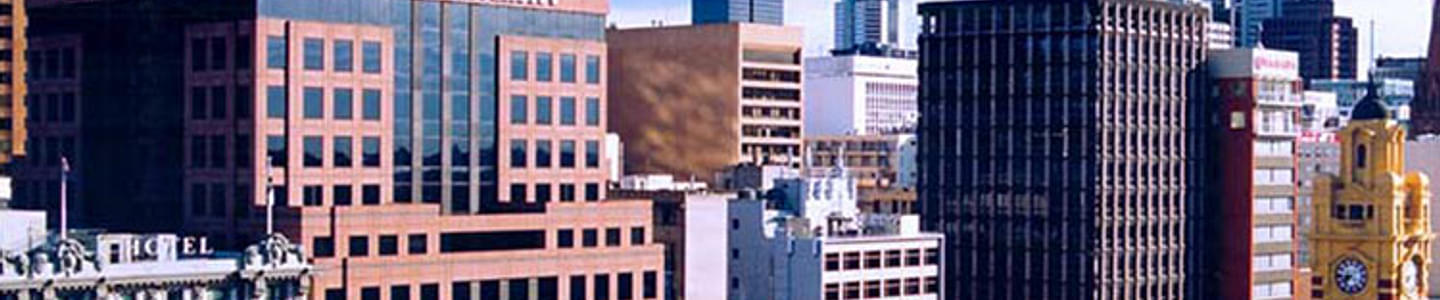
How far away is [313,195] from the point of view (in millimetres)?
167625

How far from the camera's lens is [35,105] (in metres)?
183

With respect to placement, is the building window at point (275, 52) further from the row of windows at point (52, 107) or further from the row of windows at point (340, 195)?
the row of windows at point (52, 107)

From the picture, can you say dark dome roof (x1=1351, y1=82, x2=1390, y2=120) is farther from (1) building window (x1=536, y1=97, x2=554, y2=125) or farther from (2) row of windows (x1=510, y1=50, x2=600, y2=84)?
(1) building window (x1=536, y1=97, x2=554, y2=125)

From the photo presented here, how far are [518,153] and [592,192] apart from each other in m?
7.81

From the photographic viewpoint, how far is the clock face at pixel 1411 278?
152875 millimetres

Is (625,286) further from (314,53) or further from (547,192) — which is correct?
(314,53)

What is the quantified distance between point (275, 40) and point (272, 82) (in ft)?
8.18

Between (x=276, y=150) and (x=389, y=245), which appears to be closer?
(x=276, y=150)

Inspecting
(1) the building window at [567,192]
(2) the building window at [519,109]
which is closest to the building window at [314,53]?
(2) the building window at [519,109]

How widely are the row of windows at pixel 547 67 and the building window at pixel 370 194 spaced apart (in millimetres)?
13583

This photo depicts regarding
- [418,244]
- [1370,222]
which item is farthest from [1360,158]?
[418,244]

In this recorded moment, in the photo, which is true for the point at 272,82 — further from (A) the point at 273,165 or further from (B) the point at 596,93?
(B) the point at 596,93

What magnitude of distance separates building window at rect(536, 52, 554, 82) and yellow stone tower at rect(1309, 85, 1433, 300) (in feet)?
175

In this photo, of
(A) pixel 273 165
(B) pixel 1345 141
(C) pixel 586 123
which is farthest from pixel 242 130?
(B) pixel 1345 141
